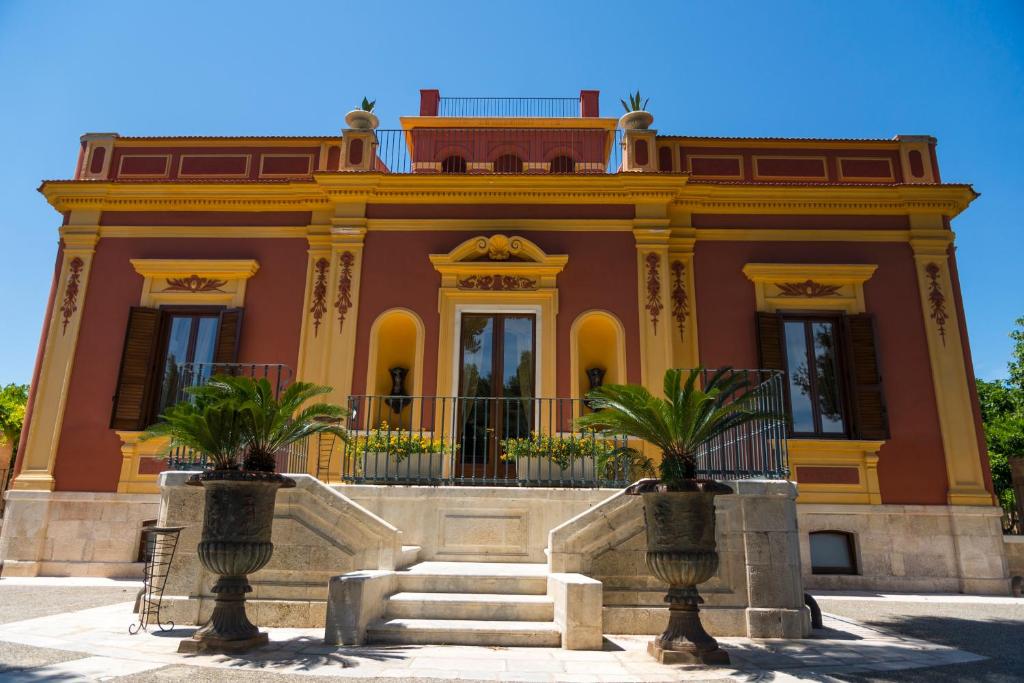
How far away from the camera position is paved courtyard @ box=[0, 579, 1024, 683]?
184 inches

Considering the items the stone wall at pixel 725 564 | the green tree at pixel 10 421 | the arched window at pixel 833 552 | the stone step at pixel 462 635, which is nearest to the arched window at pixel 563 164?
the arched window at pixel 833 552

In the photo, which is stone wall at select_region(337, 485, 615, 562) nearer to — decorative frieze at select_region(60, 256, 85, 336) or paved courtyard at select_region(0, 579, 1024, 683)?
paved courtyard at select_region(0, 579, 1024, 683)

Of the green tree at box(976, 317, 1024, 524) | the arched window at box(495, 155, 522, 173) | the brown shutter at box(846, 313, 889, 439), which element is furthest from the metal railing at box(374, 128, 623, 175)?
the green tree at box(976, 317, 1024, 524)

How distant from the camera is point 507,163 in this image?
1512cm

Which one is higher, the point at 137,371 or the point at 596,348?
the point at 596,348

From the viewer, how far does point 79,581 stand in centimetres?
1016

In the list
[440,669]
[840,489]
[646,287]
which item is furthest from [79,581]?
[840,489]

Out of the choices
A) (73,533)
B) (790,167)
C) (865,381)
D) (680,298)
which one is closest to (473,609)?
(680,298)

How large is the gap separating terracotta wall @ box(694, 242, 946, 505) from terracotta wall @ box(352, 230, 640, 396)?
1.43m

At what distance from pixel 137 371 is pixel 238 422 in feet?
23.1

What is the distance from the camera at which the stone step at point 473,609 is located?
601 centimetres

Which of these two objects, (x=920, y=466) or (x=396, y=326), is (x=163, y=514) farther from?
(x=920, y=466)

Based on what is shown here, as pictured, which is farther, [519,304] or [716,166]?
[716,166]

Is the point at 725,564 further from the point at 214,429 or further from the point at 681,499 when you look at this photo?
the point at 214,429
